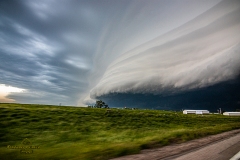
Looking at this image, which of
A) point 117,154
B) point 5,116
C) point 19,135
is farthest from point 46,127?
point 117,154

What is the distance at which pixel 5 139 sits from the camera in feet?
55.3

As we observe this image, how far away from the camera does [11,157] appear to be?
27.9 feet

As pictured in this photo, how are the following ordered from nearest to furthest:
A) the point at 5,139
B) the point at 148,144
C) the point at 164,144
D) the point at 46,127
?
the point at 148,144 < the point at 164,144 < the point at 5,139 < the point at 46,127

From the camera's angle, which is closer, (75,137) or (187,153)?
(187,153)

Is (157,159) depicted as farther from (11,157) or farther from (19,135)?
(19,135)

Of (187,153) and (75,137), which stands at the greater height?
(187,153)

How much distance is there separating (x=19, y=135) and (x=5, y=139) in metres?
2.28

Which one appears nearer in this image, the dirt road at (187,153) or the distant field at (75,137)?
the dirt road at (187,153)

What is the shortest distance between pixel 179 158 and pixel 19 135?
59.8 feet

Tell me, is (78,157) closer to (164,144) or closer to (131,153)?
(131,153)

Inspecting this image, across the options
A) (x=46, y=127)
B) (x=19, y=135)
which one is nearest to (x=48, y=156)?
(x=19, y=135)

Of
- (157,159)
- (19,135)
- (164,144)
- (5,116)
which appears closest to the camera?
(157,159)

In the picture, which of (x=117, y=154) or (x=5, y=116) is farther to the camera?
(x=5, y=116)

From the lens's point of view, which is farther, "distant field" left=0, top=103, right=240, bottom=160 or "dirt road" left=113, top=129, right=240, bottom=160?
"distant field" left=0, top=103, right=240, bottom=160
